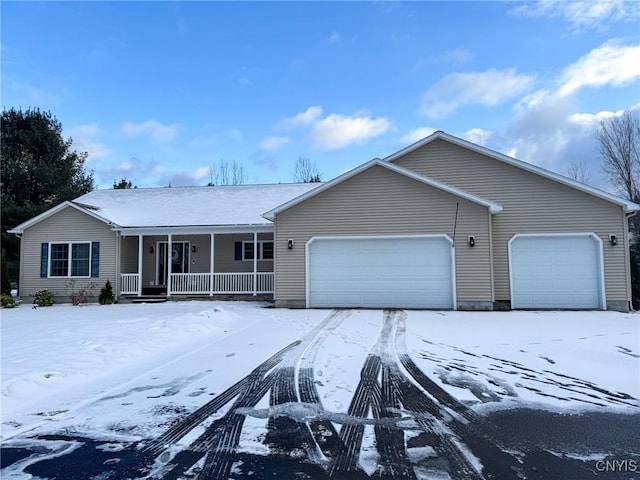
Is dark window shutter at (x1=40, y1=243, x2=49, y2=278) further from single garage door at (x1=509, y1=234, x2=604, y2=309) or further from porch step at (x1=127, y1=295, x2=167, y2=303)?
single garage door at (x1=509, y1=234, x2=604, y2=309)

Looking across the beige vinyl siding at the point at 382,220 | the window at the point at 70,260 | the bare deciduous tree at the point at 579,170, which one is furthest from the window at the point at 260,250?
the bare deciduous tree at the point at 579,170

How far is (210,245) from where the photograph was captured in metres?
16.4

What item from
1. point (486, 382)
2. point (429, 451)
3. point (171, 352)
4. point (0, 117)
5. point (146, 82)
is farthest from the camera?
point (0, 117)

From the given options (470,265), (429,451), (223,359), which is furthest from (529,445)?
(470,265)

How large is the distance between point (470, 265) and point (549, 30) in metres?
6.96

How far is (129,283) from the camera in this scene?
15500 millimetres

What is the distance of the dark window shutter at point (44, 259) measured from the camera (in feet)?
51.7

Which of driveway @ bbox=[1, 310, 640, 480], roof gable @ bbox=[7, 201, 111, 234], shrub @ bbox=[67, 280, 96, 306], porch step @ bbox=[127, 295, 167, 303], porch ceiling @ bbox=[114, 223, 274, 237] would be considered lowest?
driveway @ bbox=[1, 310, 640, 480]

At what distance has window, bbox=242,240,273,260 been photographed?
16172mm

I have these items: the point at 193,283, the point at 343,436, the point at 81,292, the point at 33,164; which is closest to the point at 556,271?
the point at 343,436

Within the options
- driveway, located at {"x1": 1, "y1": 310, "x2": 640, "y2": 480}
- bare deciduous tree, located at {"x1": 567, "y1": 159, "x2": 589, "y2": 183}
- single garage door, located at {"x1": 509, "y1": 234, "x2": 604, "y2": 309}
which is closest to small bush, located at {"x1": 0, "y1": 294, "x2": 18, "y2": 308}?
driveway, located at {"x1": 1, "y1": 310, "x2": 640, "y2": 480}

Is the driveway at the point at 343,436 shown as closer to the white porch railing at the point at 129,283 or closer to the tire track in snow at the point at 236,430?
the tire track in snow at the point at 236,430

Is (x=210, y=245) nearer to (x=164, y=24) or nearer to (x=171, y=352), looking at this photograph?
(x=164, y=24)

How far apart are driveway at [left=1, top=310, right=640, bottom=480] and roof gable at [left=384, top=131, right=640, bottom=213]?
29.6 feet
